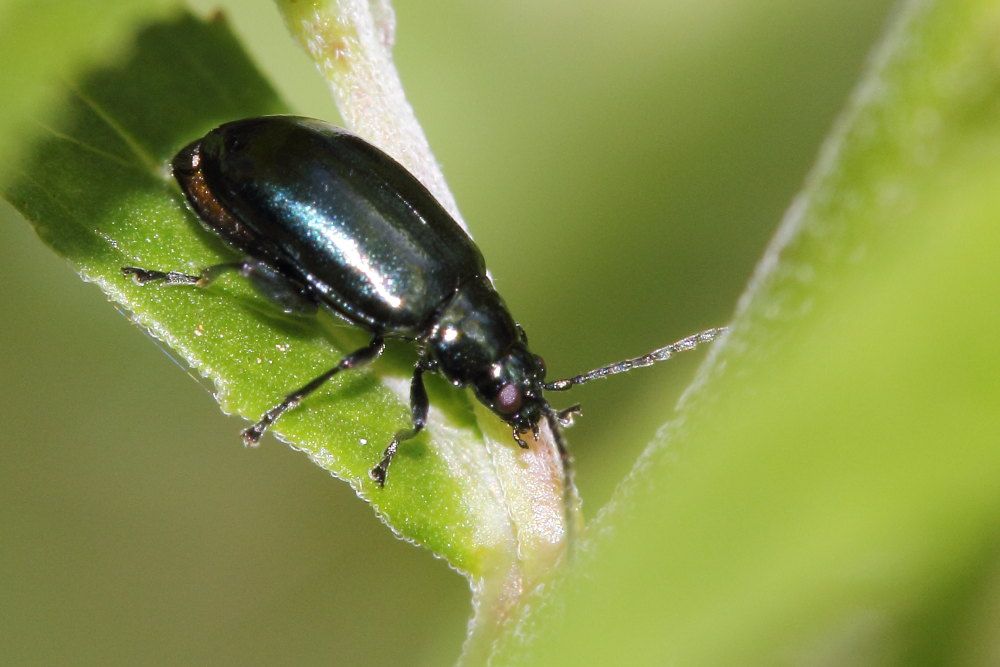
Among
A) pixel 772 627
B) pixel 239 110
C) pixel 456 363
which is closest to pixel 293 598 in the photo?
pixel 456 363

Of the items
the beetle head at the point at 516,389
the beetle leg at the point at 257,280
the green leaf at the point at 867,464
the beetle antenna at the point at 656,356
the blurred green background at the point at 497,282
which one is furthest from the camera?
the blurred green background at the point at 497,282

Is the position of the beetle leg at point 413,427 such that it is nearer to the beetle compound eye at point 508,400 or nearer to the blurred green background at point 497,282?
the beetle compound eye at point 508,400

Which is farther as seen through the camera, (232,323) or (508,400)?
(508,400)

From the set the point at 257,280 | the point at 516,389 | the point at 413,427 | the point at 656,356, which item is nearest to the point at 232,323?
the point at 257,280

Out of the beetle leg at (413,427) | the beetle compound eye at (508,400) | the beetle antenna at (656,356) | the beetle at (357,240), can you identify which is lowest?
the beetle leg at (413,427)

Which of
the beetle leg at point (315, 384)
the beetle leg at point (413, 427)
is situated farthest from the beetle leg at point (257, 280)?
the beetle leg at point (413, 427)

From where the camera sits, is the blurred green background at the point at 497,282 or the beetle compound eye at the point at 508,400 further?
the blurred green background at the point at 497,282

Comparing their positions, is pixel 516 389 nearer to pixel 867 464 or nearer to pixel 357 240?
pixel 357 240
